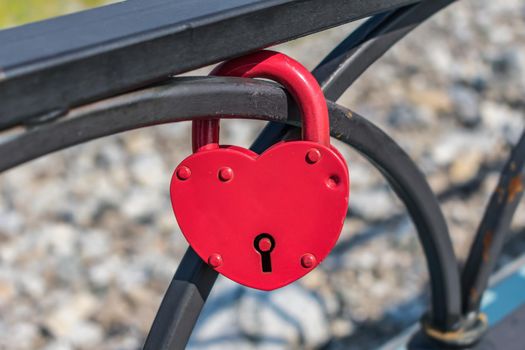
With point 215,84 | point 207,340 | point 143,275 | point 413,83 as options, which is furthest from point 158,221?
point 215,84

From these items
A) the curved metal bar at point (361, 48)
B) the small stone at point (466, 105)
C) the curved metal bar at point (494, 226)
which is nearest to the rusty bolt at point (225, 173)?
the curved metal bar at point (361, 48)

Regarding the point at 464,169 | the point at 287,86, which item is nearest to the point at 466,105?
the point at 464,169

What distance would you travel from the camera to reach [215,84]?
565mm

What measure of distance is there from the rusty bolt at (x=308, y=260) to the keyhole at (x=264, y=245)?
0.08ft

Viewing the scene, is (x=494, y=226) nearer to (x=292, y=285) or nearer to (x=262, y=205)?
(x=262, y=205)

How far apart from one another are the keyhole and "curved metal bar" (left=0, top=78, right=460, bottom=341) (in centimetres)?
7

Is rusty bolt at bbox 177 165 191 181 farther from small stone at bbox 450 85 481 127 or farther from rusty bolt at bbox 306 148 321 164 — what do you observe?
small stone at bbox 450 85 481 127

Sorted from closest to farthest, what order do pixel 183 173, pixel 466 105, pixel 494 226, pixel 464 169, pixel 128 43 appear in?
pixel 128 43 < pixel 183 173 < pixel 494 226 < pixel 464 169 < pixel 466 105

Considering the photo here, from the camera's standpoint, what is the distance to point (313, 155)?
2.00 feet

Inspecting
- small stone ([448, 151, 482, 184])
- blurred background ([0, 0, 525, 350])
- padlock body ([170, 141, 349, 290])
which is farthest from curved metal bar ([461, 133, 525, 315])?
small stone ([448, 151, 482, 184])

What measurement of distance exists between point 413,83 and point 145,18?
2385 millimetres

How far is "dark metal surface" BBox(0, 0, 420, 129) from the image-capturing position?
0.47 meters

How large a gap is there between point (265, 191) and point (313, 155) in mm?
44

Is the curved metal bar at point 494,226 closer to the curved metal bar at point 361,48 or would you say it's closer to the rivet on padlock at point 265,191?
the curved metal bar at point 361,48
